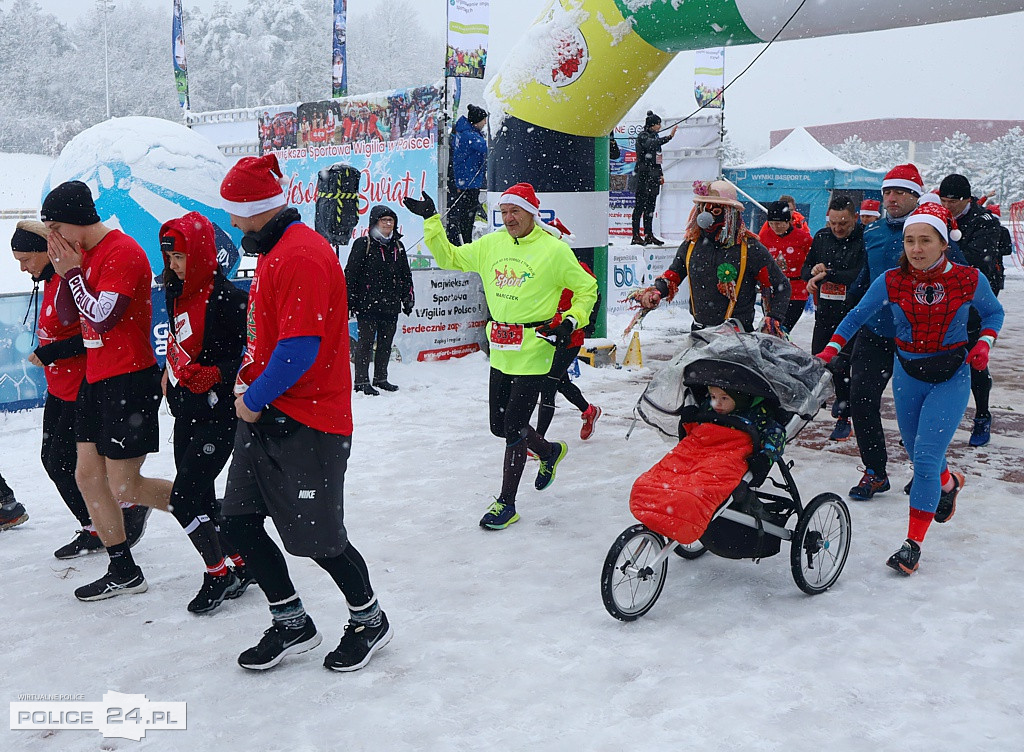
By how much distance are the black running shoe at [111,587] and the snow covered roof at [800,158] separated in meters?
22.4

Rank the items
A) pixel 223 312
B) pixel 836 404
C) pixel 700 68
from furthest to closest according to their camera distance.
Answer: pixel 700 68 → pixel 836 404 → pixel 223 312

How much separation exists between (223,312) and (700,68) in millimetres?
19567

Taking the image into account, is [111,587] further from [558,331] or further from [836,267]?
[836,267]

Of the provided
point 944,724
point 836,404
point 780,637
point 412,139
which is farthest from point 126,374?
point 412,139

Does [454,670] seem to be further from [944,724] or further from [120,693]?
[944,724]

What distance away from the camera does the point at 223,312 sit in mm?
3998

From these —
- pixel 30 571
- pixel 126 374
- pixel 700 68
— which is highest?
pixel 700 68

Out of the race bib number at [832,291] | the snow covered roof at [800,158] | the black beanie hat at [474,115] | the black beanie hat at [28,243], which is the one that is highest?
the snow covered roof at [800,158]

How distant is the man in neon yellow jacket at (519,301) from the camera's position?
5395 mm

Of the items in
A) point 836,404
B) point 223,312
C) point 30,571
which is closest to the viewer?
point 223,312

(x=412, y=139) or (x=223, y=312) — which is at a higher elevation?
(x=412, y=139)

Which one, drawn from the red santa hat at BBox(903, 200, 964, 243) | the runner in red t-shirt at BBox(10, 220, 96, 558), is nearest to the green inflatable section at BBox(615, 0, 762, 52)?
the red santa hat at BBox(903, 200, 964, 243)

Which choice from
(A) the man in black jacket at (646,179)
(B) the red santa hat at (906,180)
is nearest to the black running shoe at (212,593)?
(B) the red santa hat at (906,180)

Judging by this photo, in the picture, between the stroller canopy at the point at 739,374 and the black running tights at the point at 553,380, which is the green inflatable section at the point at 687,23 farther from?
the stroller canopy at the point at 739,374
